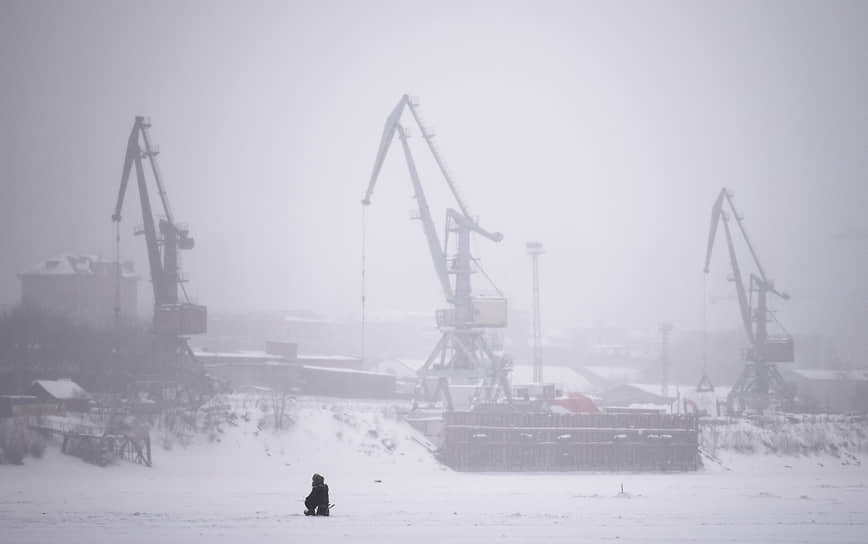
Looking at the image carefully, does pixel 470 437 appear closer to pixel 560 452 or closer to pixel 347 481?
pixel 560 452

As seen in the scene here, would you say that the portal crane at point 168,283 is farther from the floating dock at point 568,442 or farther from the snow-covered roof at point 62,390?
the floating dock at point 568,442

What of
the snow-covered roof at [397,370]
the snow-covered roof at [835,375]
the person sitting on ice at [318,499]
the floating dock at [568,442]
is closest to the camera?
the person sitting on ice at [318,499]

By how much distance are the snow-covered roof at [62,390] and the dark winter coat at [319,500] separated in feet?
78.6

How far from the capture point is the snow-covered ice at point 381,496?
23656mm

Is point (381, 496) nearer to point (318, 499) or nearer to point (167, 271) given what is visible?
point (318, 499)

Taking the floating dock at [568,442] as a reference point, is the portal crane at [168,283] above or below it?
above

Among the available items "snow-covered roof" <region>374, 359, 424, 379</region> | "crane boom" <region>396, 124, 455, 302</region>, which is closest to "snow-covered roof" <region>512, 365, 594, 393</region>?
"snow-covered roof" <region>374, 359, 424, 379</region>

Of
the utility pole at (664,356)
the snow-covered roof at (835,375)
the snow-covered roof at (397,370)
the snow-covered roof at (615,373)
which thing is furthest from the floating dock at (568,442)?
the snow-covered roof at (615,373)

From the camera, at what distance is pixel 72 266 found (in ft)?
266

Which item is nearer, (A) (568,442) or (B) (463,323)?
(A) (568,442)

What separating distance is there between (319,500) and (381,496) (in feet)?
24.5

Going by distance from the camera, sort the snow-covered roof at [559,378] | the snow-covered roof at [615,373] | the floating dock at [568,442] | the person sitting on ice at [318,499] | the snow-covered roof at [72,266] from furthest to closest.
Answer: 1. the snow-covered roof at [615,373]
2. the snow-covered roof at [559,378]
3. the snow-covered roof at [72,266]
4. the floating dock at [568,442]
5. the person sitting on ice at [318,499]

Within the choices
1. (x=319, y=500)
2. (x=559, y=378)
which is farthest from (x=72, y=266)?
(x=319, y=500)

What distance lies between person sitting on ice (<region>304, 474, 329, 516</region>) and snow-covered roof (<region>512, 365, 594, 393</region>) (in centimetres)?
7010
